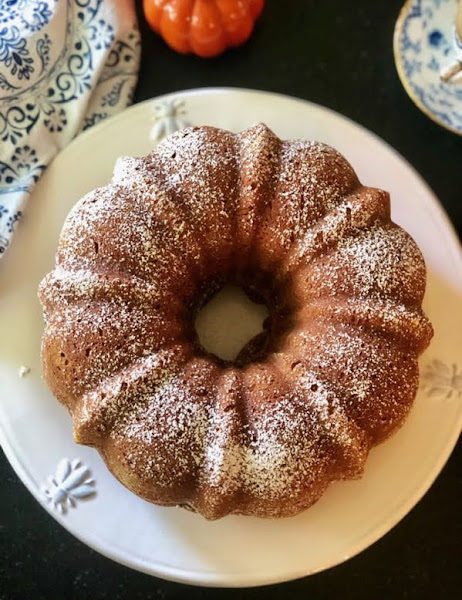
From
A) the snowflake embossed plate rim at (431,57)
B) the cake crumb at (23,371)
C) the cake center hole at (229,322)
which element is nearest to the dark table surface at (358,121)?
the snowflake embossed plate rim at (431,57)

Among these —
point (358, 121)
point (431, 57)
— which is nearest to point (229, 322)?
point (358, 121)

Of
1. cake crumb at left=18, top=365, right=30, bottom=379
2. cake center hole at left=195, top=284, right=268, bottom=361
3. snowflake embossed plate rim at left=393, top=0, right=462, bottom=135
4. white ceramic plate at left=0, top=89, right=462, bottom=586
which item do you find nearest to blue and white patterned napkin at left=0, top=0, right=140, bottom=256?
white ceramic plate at left=0, top=89, right=462, bottom=586

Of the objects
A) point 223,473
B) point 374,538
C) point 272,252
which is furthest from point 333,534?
point 272,252

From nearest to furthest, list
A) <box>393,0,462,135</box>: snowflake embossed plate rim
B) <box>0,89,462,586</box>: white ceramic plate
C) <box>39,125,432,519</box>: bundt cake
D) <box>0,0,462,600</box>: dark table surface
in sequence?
<box>39,125,432,519</box>: bundt cake, <box>0,89,462,586</box>: white ceramic plate, <box>0,0,462,600</box>: dark table surface, <box>393,0,462,135</box>: snowflake embossed plate rim

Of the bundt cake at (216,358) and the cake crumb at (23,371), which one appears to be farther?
the cake crumb at (23,371)

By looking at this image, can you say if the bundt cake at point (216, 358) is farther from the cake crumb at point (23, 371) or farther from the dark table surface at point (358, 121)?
the dark table surface at point (358, 121)

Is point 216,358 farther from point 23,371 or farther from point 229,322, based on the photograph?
point 23,371

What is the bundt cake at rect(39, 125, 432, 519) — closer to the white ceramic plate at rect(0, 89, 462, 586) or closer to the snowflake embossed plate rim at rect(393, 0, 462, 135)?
the white ceramic plate at rect(0, 89, 462, 586)
